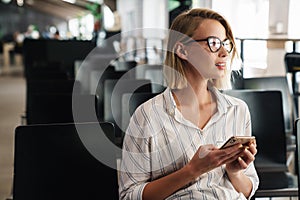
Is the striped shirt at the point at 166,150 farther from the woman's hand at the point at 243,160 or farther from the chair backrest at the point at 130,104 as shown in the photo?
the chair backrest at the point at 130,104

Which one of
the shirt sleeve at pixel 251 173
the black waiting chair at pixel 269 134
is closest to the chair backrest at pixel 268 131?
the black waiting chair at pixel 269 134

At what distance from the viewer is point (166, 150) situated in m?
1.75

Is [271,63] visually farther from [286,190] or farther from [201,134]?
[201,134]

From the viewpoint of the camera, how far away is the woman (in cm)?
173

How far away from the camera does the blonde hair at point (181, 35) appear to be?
1761 millimetres

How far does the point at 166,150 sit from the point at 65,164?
410 millimetres

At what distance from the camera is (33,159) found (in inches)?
74.2

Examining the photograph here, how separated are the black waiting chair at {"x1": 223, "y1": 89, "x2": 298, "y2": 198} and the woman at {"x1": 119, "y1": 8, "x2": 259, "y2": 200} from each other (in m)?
0.79

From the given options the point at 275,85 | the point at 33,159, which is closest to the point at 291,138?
the point at 275,85

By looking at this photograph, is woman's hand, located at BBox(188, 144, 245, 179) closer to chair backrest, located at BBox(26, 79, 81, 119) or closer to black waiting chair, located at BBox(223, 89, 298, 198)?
black waiting chair, located at BBox(223, 89, 298, 198)

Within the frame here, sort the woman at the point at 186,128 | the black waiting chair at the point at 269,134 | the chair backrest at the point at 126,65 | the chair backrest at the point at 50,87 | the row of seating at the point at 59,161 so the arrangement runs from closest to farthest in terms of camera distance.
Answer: the woman at the point at 186,128
the row of seating at the point at 59,161
the black waiting chair at the point at 269,134
the chair backrest at the point at 50,87
the chair backrest at the point at 126,65

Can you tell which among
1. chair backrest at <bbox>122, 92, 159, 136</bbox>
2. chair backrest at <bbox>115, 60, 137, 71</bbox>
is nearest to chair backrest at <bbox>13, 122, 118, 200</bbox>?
chair backrest at <bbox>122, 92, 159, 136</bbox>

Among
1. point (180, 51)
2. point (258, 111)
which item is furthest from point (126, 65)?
point (180, 51)

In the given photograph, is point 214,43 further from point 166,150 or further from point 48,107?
point 48,107
